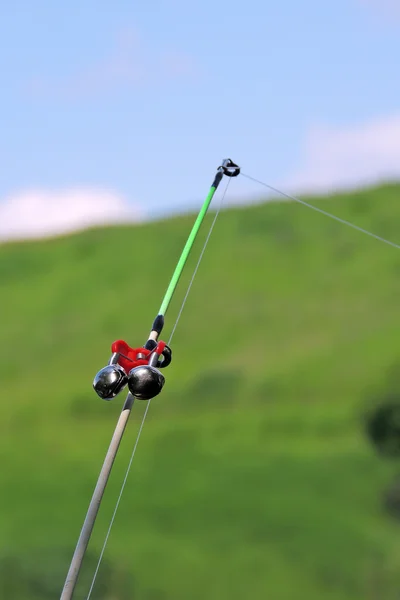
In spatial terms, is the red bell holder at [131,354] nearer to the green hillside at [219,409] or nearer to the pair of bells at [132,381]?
the pair of bells at [132,381]

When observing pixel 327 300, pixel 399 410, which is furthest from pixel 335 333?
pixel 399 410

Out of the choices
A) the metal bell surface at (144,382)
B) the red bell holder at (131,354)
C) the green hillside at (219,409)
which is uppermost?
the green hillside at (219,409)

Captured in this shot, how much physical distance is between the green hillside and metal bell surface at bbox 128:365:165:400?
3803 cm

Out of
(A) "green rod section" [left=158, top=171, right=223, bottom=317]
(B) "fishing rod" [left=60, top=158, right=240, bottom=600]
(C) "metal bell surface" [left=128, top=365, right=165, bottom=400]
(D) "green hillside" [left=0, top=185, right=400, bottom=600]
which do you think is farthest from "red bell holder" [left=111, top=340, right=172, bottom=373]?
(D) "green hillside" [left=0, top=185, right=400, bottom=600]

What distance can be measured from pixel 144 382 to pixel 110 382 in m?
0.34

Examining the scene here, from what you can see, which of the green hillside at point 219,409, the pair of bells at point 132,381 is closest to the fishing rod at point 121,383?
the pair of bells at point 132,381

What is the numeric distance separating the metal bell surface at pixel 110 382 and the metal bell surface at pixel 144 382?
129mm

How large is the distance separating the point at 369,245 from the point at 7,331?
27086 millimetres

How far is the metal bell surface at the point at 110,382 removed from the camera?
999cm

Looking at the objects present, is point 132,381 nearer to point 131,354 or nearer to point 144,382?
point 144,382

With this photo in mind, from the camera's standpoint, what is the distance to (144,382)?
984 centimetres

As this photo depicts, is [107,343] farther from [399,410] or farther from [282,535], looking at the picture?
[399,410]

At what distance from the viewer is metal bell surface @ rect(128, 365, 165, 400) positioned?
32.2ft

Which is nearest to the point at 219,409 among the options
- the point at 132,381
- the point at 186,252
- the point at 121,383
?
the point at 186,252
